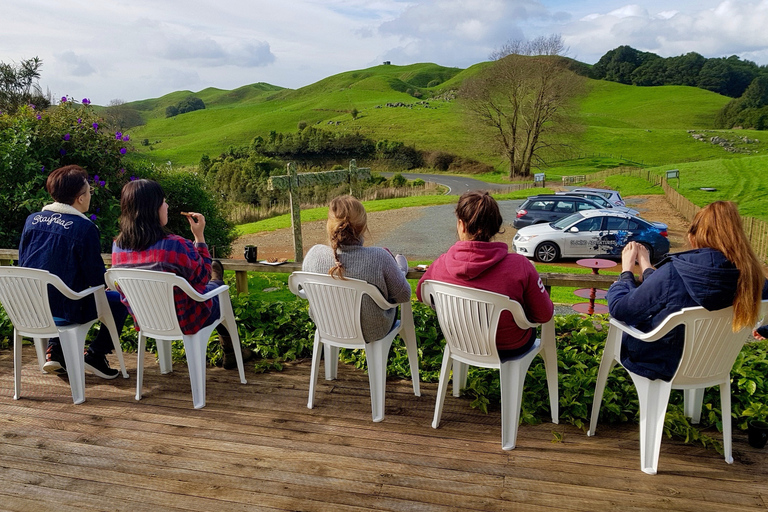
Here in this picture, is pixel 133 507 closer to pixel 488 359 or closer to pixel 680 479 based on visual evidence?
pixel 488 359

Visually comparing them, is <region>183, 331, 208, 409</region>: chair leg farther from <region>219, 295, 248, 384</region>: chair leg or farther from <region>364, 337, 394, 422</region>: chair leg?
<region>364, 337, 394, 422</region>: chair leg

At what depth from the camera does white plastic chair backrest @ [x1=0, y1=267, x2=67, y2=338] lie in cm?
331

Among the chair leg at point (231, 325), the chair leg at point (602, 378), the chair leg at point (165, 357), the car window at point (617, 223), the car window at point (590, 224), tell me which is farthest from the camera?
the car window at point (590, 224)

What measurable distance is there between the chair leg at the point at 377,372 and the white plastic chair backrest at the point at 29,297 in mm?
1927

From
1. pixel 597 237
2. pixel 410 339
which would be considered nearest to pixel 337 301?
pixel 410 339

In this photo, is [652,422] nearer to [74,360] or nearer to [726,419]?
[726,419]

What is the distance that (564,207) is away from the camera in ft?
58.5

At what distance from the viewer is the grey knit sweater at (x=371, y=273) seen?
10.1 ft

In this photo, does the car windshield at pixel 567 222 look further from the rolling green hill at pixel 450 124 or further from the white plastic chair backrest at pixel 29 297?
the rolling green hill at pixel 450 124

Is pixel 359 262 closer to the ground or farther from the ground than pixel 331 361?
farther from the ground

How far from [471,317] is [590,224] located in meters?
12.2

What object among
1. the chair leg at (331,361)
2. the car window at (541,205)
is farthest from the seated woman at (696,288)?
the car window at (541,205)

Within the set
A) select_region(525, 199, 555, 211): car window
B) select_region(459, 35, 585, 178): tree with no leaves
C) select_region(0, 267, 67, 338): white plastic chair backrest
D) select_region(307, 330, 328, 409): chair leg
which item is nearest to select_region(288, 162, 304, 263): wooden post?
select_region(0, 267, 67, 338): white plastic chair backrest

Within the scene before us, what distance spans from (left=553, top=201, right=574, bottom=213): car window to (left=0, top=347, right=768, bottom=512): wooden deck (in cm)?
1537
